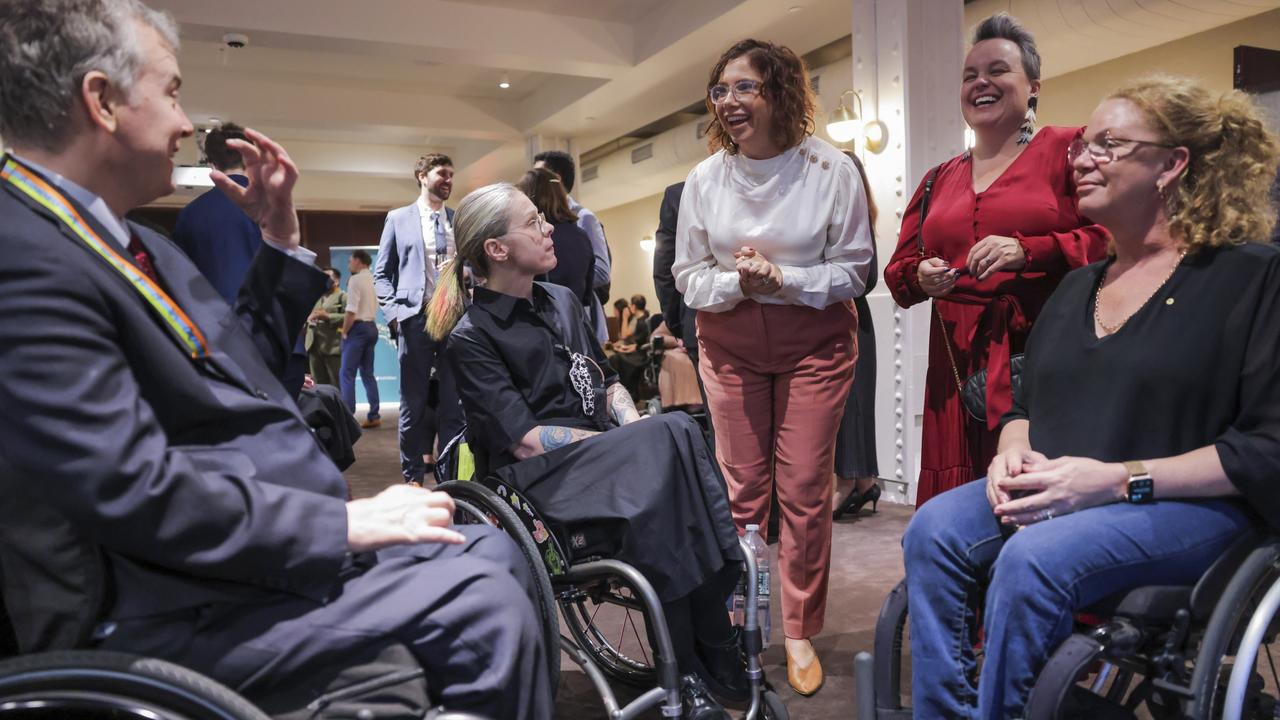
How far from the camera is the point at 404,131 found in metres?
10.6

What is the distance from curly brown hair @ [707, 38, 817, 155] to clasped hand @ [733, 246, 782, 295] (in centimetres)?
33

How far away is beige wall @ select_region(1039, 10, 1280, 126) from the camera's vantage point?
604 centimetres

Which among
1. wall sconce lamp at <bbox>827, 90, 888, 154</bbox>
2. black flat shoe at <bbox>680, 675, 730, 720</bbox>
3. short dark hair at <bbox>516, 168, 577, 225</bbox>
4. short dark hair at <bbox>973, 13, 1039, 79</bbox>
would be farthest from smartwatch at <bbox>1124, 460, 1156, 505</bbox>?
wall sconce lamp at <bbox>827, 90, 888, 154</bbox>

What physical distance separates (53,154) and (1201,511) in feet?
5.18

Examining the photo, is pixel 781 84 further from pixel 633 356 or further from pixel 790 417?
pixel 633 356

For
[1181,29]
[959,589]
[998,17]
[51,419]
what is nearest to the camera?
[51,419]

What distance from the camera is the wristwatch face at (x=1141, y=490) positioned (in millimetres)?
1327

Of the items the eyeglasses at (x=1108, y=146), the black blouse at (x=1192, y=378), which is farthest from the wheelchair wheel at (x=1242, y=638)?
the eyeglasses at (x=1108, y=146)

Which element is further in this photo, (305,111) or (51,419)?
(305,111)

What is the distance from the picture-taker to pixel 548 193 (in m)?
3.56

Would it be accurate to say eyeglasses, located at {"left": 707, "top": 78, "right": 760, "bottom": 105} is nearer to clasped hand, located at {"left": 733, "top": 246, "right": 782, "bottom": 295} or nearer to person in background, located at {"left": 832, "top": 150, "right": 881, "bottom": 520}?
clasped hand, located at {"left": 733, "top": 246, "right": 782, "bottom": 295}

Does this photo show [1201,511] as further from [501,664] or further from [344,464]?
[344,464]

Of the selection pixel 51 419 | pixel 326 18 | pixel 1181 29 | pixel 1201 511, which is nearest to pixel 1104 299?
pixel 1201 511

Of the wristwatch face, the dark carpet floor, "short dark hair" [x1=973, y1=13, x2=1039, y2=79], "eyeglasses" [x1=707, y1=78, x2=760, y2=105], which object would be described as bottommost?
the dark carpet floor
